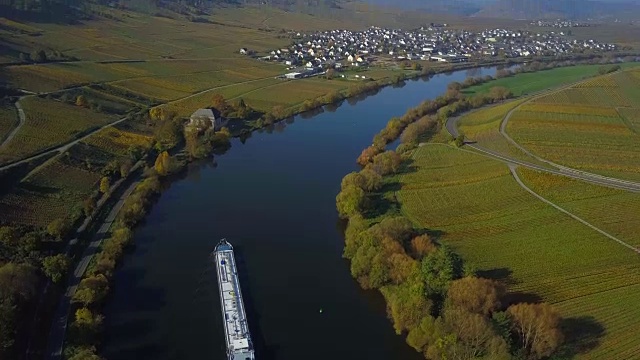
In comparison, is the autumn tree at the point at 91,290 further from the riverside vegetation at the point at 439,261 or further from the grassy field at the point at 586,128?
the grassy field at the point at 586,128

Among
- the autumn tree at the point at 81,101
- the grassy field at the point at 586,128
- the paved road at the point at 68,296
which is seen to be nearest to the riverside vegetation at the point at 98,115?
the autumn tree at the point at 81,101

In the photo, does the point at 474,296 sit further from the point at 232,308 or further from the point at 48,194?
the point at 48,194

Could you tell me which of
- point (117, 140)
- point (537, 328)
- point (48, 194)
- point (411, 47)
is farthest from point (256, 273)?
point (411, 47)

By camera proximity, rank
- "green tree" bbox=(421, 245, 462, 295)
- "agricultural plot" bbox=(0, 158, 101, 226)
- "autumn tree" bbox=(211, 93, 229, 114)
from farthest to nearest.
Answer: "autumn tree" bbox=(211, 93, 229, 114), "agricultural plot" bbox=(0, 158, 101, 226), "green tree" bbox=(421, 245, 462, 295)

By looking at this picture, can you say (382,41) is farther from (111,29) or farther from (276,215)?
(276,215)

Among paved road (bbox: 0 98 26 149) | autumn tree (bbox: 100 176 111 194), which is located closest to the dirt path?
autumn tree (bbox: 100 176 111 194)

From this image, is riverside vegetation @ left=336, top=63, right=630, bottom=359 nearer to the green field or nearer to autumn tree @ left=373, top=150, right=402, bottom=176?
autumn tree @ left=373, top=150, right=402, bottom=176
